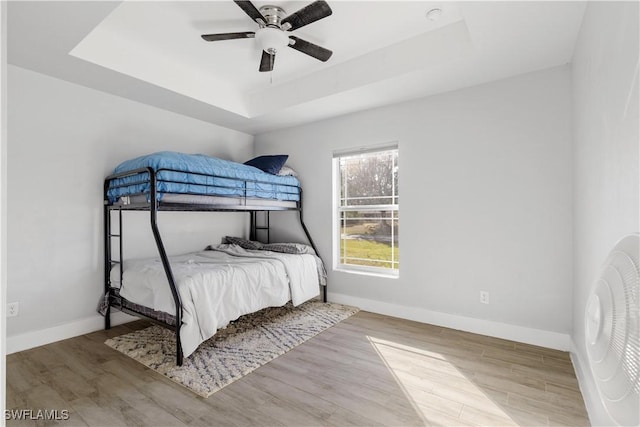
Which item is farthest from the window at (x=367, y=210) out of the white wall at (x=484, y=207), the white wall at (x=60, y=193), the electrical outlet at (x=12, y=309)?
the electrical outlet at (x=12, y=309)

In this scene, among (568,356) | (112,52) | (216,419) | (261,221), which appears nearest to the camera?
(216,419)

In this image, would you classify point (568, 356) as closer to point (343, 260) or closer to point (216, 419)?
point (343, 260)

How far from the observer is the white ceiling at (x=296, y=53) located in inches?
77.5

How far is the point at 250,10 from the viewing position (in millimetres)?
1895

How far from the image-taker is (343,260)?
12.5 feet

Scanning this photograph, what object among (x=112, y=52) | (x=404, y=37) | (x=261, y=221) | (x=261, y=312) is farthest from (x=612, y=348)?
(x=261, y=221)

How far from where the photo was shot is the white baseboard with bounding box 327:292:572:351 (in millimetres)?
2479

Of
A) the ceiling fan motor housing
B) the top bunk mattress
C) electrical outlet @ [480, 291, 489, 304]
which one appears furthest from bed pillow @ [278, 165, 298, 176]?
electrical outlet @ [480, 291, 489, 304]

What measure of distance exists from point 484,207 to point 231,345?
246cm

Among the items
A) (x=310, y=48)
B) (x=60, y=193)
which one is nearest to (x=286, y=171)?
(x=310, y=48)

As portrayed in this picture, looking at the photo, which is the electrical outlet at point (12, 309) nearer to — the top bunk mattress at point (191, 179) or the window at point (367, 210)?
the top bunk mattress at point (191, 179)

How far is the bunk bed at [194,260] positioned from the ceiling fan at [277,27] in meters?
1.13

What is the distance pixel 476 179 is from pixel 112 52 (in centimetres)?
323

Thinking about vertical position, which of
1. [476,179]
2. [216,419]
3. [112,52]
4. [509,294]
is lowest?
[216,419]
